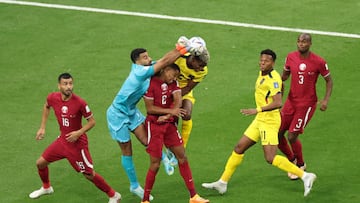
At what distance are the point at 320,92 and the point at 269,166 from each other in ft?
11.4

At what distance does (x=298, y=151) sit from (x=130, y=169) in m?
2.80

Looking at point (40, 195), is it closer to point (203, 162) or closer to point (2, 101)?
point (203, 162)

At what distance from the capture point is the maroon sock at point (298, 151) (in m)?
16.4

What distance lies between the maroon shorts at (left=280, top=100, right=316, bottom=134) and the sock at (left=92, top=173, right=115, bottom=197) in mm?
2990

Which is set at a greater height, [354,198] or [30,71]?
[30,71]

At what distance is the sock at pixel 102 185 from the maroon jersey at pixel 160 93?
120 cm

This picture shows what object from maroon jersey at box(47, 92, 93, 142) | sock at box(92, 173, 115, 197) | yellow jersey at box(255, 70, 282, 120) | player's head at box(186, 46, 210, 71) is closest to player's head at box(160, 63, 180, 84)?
player's head at box(186, 46, 210, 71)

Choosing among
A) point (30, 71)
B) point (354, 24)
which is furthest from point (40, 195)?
point (354, 24)

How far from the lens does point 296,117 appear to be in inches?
639

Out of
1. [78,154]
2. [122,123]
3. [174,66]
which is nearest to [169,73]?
[174,66]

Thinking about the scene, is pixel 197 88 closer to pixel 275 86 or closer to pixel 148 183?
pixel 275 86

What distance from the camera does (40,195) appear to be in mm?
15992

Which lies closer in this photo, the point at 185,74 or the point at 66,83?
the point at 66,83

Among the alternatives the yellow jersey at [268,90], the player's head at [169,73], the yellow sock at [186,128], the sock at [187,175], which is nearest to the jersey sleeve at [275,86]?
the yellow jersey at [268,90]
